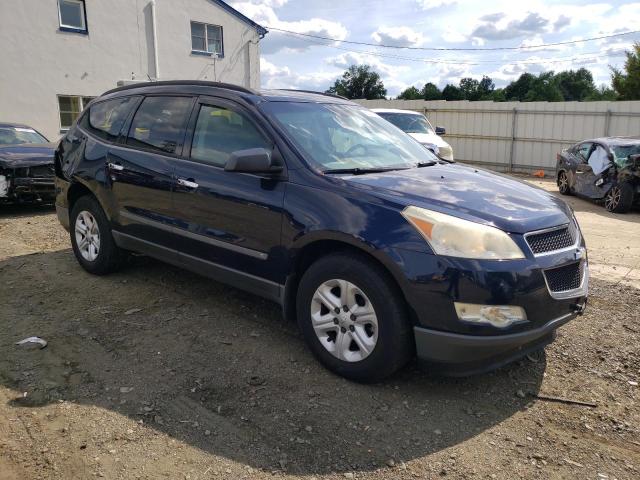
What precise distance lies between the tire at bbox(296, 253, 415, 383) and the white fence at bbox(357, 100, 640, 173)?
16.3 metres

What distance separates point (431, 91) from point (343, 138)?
66524 millimetres

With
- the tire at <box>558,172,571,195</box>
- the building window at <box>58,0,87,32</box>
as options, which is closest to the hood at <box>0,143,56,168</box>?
the building window at <box>58,0,87,32</box>

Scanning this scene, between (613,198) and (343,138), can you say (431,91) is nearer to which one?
(613,198)

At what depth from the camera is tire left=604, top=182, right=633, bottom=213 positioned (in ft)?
33.3

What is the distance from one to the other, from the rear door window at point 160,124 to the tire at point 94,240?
2.87 ft

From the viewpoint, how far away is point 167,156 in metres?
4.49

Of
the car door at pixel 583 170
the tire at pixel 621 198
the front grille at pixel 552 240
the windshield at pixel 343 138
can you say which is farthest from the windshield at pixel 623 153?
the front grille at pixel 552 240

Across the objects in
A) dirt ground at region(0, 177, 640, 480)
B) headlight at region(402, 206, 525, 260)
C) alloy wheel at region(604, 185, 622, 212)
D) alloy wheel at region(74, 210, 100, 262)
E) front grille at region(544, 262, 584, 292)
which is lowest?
dirt ground at region(0, 177, 640, 480)

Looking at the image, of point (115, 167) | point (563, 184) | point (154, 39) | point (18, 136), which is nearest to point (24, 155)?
point (18, 136)

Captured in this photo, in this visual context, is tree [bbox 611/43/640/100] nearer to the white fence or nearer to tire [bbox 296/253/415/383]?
the white fence

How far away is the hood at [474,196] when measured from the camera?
10.4 ft

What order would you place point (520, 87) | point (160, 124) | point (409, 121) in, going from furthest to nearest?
point (520, 87) < point (409, 121) < point (160, 124)

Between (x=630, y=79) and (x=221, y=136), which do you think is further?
(x=630, y=79)

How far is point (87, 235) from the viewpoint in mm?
5527
